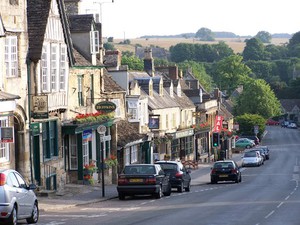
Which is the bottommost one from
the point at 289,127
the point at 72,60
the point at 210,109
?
the point at 289,127

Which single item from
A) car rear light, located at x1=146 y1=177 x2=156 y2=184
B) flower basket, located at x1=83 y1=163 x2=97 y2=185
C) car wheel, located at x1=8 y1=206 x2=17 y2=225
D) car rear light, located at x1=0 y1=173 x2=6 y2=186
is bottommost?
flower basket, located at x1=83 y1=163 x2=97 y2=185

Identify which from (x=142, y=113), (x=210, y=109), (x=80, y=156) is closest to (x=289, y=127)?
(x=210, y=109)

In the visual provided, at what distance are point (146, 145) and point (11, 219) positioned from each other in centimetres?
3868

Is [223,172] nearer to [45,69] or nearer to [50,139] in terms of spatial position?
[50,139]

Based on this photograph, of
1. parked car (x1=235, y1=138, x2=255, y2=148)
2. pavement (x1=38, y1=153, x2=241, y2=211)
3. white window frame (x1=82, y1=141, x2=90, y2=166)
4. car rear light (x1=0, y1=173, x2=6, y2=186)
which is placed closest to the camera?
car rear light (x1=0, y1=173, x2=6, y2=186)

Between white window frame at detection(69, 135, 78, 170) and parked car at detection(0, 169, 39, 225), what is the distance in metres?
19.3

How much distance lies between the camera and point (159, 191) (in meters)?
39.2

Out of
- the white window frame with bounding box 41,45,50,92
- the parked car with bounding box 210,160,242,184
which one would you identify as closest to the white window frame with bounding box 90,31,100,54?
the white window frame with bounding box 41,45,50,92

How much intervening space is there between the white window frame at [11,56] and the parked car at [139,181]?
611 cm

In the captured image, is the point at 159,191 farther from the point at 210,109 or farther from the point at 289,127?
the point at 289,127

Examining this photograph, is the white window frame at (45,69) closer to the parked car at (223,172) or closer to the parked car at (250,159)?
the parked car at (223,172)

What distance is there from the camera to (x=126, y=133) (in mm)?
56906

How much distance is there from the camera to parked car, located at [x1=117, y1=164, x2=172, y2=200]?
126 feet

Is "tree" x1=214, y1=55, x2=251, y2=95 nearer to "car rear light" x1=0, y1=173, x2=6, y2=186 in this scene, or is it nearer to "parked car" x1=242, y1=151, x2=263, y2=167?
"parked car" x1=242, y1=151, x2=263, y2=167
